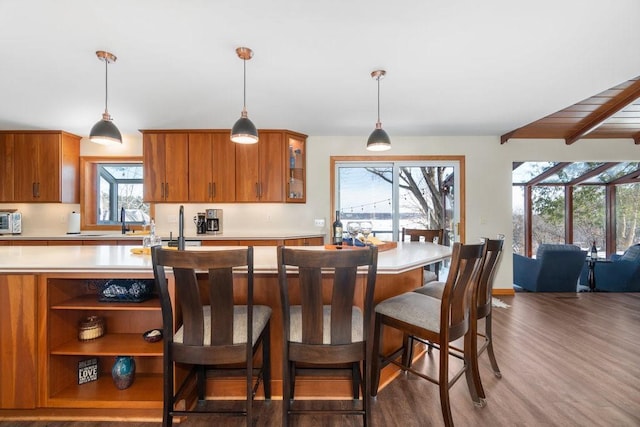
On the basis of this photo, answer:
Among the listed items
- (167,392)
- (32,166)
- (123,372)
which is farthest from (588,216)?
(32,166)

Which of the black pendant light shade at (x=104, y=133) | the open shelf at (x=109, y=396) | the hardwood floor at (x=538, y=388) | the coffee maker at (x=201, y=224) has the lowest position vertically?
the hardwood floor at (x=538, y=388)

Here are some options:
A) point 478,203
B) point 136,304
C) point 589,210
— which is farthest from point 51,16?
point 589,210

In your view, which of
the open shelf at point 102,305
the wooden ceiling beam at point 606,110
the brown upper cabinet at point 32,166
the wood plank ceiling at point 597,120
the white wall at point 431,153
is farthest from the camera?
the white wall at point 431,153

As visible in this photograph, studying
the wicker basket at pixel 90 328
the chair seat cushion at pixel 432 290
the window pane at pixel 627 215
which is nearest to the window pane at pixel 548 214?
the window pane at pixel 627 215

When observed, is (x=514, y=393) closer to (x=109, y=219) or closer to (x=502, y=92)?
(x=502, y=92)

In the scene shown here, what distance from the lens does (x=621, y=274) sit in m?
4.21

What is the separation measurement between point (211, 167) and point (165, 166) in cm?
64

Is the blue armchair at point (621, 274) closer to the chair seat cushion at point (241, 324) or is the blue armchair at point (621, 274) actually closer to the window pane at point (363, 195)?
the window pane at point (363, 195)

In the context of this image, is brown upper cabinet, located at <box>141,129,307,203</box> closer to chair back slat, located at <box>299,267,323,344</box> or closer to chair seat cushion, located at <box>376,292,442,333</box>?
chair seat cushion, located at <box>376,292,442,333</box>

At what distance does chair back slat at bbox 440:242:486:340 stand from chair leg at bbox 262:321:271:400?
0.98 meters

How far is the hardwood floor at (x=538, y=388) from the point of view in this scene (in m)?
1.65

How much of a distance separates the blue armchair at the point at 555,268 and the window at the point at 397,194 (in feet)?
3.88

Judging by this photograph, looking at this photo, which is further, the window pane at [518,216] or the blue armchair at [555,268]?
the window pane at [518,216]

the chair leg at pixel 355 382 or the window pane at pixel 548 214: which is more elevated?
the window pane at pixel 548 214
